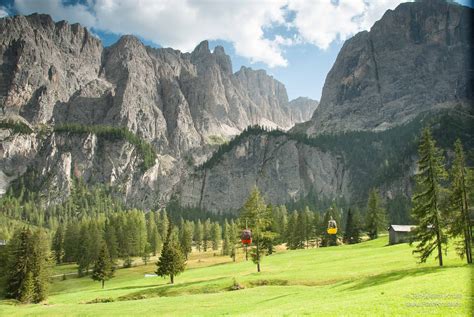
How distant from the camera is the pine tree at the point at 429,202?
42.3 meters

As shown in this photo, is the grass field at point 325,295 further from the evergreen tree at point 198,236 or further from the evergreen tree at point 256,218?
the evergreen tree at point 198,236

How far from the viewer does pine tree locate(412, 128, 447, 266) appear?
4234cm

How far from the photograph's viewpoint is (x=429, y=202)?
1709 inches

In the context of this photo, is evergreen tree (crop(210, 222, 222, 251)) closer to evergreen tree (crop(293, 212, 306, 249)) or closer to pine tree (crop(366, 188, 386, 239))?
evergreen tree (crop(293, 212, 306, 249))

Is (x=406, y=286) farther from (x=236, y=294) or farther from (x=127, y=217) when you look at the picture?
(x=127, y=217)

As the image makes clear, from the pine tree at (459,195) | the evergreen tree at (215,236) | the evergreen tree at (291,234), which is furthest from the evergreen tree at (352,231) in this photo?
the pine tree at (459,195)

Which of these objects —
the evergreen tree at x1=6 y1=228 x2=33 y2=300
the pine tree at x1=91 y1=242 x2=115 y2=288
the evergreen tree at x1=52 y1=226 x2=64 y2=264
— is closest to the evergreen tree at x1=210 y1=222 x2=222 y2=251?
the evergreen tree at x1=52 y1=226 x2=64 y2=264

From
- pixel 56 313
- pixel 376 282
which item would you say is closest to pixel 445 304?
pixel 376 282

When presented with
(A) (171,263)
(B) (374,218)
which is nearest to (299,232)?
(B) (374,218)

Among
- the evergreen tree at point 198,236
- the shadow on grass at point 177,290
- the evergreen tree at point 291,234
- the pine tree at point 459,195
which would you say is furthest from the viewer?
the evergreen tree at point 198,236

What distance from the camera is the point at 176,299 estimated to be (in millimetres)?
45312

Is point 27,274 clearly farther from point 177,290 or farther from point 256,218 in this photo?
point 256,218

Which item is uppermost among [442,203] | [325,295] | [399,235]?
[442,203]

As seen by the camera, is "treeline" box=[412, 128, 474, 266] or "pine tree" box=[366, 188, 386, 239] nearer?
"treeline" box=[412, 128, 474, 266]
